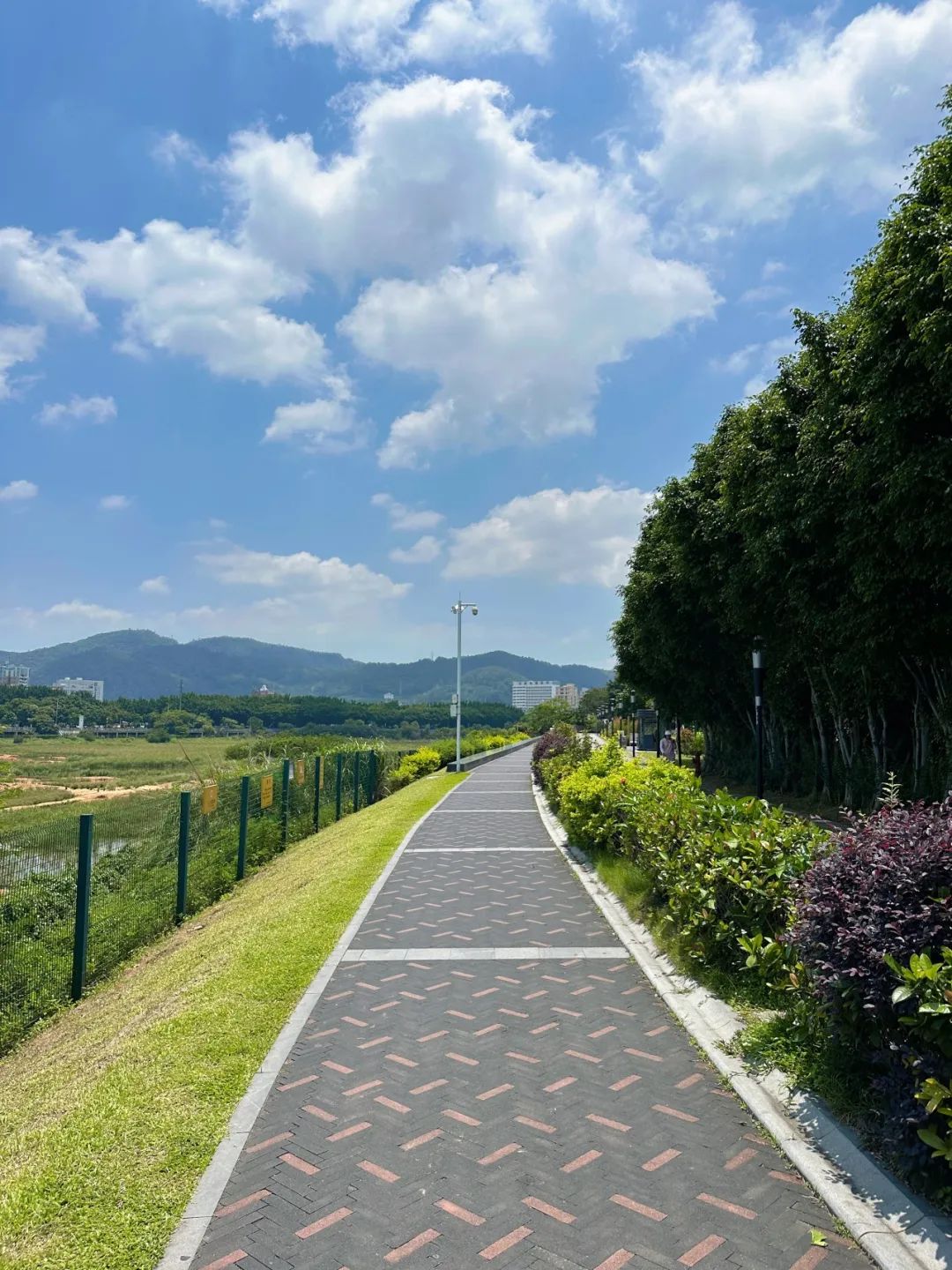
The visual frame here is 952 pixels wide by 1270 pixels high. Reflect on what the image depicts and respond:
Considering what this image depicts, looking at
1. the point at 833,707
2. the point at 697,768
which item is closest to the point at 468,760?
the point at 697,768

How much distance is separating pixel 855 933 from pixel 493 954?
3.82m

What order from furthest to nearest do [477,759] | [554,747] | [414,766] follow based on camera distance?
[477,759], [414,766], [554,747]

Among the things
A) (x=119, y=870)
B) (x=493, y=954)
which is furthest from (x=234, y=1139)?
(x=119, y=870)

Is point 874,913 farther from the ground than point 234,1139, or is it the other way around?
point 874,913

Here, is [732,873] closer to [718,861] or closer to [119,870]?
[718,861]

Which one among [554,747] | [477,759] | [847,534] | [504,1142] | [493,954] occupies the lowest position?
[477,759]

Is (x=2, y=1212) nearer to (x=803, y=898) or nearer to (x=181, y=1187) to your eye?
(x=181, y=1187)

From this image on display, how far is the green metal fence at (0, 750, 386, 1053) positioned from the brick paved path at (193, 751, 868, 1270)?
3.28 meters

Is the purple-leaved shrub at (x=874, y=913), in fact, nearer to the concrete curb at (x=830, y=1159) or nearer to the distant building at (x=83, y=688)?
the concrete curb at (x=830, y=1159)

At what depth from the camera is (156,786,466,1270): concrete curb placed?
3.17 m

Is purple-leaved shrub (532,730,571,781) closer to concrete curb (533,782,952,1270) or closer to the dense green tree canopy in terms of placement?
the dense green tree canopy

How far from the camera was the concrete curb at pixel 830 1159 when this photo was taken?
3066 millimetres

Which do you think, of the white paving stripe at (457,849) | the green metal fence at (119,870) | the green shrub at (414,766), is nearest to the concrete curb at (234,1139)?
the green metal fence at (119,870)

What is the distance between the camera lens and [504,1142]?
390 cm
